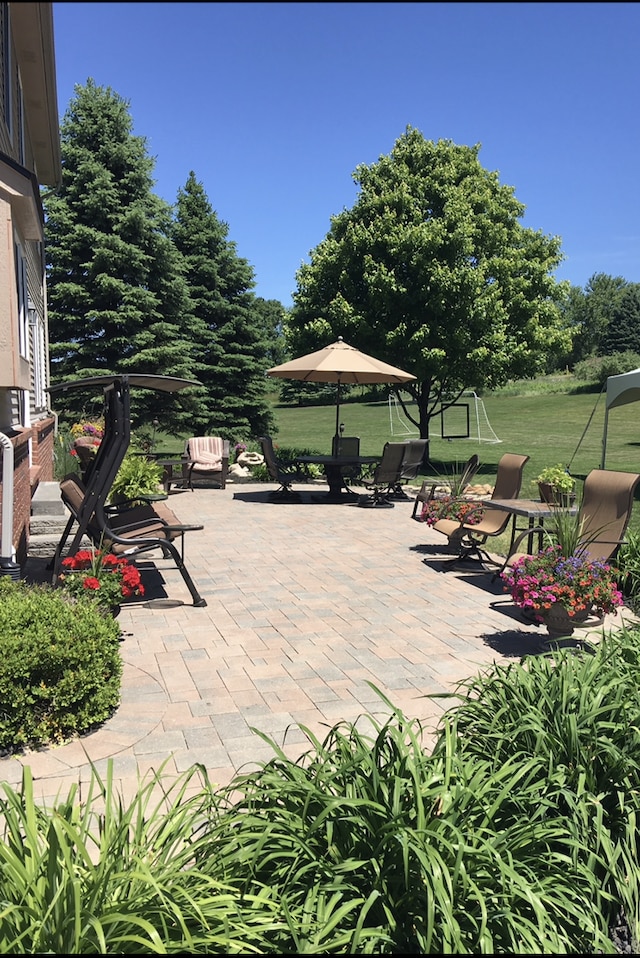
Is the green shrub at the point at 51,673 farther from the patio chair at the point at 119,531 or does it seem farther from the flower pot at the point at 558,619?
the flower pot at the point at 558,619

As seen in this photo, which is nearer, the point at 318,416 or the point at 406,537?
the point at 406,537

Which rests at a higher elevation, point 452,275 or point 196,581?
point 452,275

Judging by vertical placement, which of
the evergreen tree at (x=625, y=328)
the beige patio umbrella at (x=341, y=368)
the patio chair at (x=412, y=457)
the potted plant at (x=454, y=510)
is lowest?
the potted plant at (x=454, y=510)

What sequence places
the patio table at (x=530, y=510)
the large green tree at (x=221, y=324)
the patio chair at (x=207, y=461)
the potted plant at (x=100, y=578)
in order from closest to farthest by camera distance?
1. the potted plant at (x=100, y=578)
2. the patio table at (x=530, y=510)
3. the patio chair at (x=207, y=461)
4. the large green tree at (x=221, y=324)

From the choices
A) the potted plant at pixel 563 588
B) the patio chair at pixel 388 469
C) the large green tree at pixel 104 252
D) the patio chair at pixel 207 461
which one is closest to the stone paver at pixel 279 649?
the potted plant at pixel 563 588

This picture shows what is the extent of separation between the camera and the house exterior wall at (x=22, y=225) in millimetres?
5602

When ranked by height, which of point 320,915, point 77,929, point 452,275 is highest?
point 452,275

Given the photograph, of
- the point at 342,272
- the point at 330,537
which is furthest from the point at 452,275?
the point at 330,537

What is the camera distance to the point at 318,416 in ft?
152

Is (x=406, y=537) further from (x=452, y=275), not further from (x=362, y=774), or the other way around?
(x=452, y=275)

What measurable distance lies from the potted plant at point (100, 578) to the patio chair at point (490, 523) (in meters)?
3.73

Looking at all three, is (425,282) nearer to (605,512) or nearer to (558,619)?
(605,512)

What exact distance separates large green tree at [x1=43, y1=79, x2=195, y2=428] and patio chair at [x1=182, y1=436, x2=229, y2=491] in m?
4.72

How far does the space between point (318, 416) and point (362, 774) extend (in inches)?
1730
